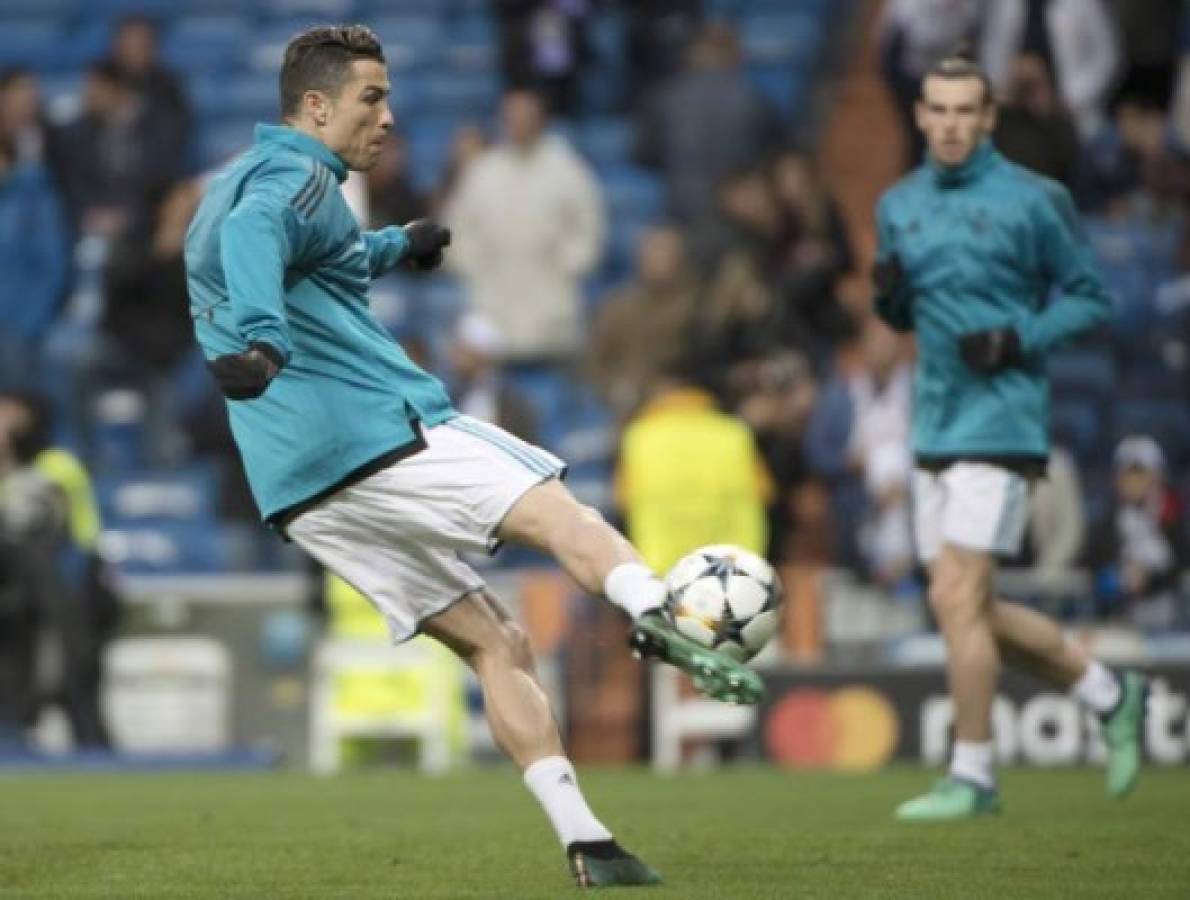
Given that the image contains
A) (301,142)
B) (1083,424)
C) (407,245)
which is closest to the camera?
(301,142)

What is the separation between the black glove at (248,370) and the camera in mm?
7148

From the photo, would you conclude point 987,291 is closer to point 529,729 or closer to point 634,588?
point 529,729

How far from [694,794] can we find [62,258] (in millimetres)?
8736

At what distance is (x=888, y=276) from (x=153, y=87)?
10.3 metres

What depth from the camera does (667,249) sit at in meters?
18.1

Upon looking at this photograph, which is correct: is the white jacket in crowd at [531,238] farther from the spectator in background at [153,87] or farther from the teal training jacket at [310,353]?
the teal training jacket at [310,353]

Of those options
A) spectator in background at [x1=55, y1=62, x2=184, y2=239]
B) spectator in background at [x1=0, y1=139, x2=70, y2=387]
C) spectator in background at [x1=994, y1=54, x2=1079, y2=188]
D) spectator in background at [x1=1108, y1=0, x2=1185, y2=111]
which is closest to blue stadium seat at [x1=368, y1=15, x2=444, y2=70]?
spectator in background at [x1=55, y1=62, x2=184, y2=239]

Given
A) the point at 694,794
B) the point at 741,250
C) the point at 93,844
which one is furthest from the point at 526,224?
the point at 93,844

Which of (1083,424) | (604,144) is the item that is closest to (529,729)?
(1083,424)

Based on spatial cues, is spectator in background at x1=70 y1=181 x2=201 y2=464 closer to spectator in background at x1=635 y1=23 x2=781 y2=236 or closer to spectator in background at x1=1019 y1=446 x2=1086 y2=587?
spectator in background at x1=635 y1=23 x2=781 y2=236

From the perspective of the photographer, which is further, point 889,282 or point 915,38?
point 915,38

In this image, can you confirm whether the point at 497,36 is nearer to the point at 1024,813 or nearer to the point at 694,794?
the point at 694,794

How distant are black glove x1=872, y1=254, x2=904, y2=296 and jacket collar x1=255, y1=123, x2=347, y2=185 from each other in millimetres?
3428

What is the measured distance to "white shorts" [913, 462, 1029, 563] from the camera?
1063 centimetres
